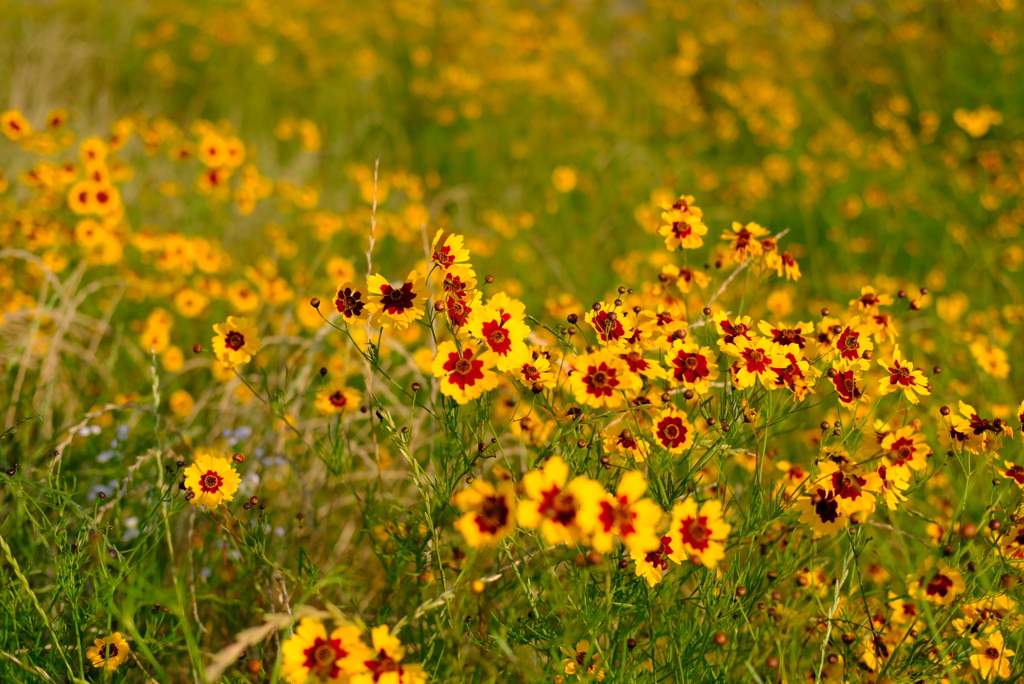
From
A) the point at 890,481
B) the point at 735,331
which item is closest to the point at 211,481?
the point at 735,331

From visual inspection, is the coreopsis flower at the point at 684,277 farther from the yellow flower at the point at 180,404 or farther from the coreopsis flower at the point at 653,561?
the yellow flower at the point at 180,404

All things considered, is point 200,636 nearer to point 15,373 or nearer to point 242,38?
point 15,373

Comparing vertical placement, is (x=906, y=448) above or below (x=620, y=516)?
below

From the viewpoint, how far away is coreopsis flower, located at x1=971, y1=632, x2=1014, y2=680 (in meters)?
1.32

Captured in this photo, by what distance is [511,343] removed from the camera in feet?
4.00

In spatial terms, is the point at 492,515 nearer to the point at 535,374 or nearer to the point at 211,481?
the point at 535,374

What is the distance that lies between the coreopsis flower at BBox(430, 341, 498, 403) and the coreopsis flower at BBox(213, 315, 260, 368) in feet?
1.77

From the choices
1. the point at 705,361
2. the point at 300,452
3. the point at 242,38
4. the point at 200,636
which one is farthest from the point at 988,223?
the point at 242,38

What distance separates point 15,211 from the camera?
3080mm

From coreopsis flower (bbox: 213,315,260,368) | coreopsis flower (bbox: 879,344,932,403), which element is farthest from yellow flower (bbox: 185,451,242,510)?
coreopsis flower (bbox: 879,344,932,403)

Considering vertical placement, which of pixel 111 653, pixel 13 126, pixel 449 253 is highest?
pixel 449 253

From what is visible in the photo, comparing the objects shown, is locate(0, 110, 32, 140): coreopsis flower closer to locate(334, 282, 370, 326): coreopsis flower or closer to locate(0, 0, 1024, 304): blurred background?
locate(0, 0, 1024, 304): blurred background

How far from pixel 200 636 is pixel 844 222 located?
447 centimetres

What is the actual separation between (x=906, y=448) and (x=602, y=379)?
61 centimetres
